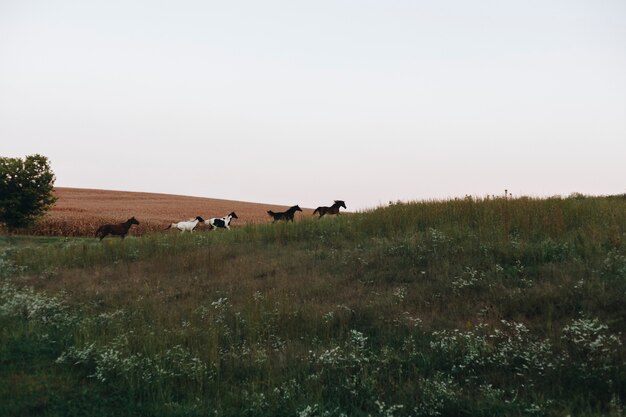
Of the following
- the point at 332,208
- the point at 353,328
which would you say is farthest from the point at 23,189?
the point at 353,328

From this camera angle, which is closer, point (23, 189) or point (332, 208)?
point (332, 208)

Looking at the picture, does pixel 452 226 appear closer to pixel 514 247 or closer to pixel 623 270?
pixel 514 247

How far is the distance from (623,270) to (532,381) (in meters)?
5.20

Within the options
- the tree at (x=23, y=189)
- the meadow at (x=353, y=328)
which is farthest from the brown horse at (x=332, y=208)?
the tree at (x=23, y=189)

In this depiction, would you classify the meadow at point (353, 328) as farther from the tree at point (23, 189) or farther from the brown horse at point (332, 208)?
the tree at point (23, 189)

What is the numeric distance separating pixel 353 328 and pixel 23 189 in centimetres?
4044

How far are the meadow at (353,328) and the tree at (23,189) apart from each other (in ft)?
85.0

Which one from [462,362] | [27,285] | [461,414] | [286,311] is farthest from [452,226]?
[27,285]

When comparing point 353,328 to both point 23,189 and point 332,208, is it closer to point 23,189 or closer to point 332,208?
point 332,208

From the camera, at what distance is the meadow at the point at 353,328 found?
23.5ft

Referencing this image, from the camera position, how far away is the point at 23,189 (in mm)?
40875

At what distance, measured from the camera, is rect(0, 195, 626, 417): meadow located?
7.16 m

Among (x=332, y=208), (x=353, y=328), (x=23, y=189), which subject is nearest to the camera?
(x=353, y=328)

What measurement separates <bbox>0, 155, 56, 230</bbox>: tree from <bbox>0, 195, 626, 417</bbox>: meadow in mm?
25904
